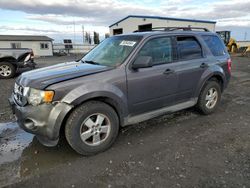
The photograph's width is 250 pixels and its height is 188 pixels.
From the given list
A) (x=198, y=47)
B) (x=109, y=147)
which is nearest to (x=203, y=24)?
(x=198, y=47)

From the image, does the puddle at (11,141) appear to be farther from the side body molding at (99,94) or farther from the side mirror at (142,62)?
the side mirror at (142,62)

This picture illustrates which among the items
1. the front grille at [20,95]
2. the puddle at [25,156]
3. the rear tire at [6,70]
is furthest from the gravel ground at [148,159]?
the rear tire at [6,70]

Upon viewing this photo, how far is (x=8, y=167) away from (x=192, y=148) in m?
2.81

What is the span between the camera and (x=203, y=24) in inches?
1163

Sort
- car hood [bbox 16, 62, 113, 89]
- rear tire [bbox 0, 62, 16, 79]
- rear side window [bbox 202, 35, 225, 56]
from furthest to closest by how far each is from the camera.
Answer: rear tire [bbox 0, 62, 16, 79] → rear side window [bbox 202, 35, 225, 56] → car hood [bbox 16, 62, 113, 89]

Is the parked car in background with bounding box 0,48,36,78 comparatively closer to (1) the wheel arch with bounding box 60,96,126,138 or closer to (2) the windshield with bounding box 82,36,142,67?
(2) the windshield with bounding box 82,36,142,67

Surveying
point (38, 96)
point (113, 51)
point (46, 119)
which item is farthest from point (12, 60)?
point (46, 119)

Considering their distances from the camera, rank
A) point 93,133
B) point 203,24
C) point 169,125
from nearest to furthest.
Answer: point 93,133 < point 169,125 < point 203,24

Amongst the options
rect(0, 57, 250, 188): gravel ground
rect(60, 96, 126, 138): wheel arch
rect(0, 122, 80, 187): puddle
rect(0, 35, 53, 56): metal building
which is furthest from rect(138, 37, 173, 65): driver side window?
rect(0, 35, 53, 56): metal building

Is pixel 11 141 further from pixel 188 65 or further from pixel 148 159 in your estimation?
pixel 188 65

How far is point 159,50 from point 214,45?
5.76ft

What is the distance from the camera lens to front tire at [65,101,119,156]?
332 centimetres

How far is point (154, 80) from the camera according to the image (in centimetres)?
404

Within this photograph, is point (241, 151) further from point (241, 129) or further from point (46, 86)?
point (46, 86)
